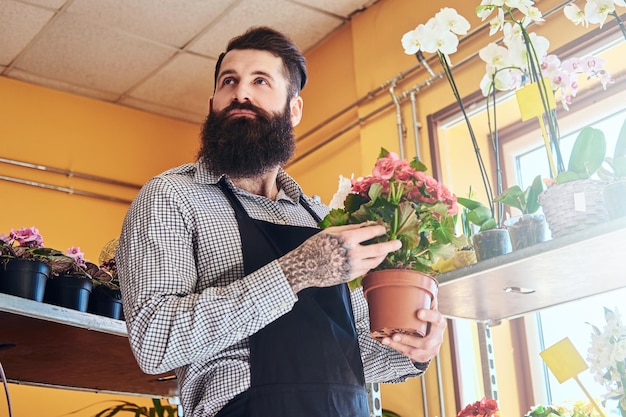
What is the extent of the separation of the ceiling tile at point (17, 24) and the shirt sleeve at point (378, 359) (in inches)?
108

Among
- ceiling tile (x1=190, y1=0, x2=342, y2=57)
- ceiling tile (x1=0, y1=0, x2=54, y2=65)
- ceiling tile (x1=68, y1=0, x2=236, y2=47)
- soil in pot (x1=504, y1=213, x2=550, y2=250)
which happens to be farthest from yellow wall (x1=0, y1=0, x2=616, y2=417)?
soil in pot (x1=504, y1=213, x2=550, y2=250)

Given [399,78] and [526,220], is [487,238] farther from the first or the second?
[399,78]

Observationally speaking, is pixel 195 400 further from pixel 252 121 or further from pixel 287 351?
pixel 252 121

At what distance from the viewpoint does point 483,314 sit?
2301 millimetres

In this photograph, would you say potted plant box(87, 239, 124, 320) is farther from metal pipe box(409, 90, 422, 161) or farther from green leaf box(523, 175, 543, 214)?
metal pipe box(409, 90, 422, 161)

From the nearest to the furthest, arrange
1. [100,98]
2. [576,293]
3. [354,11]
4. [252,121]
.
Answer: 1. [252,121]
2. [576,293]
3. [354,11]
4. [100,98]

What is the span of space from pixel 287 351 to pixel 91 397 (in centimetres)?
301

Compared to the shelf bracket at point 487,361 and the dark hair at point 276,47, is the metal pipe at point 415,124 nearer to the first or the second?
the shelf bracket at point 487,361

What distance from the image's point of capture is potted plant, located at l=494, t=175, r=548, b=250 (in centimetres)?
193

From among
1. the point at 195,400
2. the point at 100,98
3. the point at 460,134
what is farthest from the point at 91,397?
the point at 195,400

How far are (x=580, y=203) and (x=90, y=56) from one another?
10.6 ft

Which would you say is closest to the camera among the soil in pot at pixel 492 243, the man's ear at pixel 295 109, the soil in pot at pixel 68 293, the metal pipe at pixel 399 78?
the soil in pot at pixel 492 243

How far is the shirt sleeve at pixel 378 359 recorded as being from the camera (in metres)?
1.84

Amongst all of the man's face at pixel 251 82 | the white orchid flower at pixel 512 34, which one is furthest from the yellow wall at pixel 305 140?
the man's face at pixel 251 82
